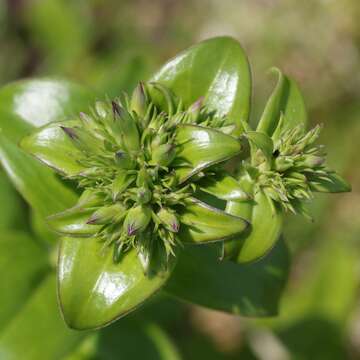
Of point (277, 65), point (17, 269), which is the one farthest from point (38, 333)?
point (277, 65)

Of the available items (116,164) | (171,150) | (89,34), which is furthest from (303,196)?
(89,34)

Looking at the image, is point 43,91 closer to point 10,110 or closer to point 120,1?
point 10,110

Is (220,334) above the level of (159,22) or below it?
below

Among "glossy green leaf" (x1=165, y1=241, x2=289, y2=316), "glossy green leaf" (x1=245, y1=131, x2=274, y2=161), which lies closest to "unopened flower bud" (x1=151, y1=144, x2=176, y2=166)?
"glossy green leaf" (x1=245, y1=131, x2=274, y2=161)

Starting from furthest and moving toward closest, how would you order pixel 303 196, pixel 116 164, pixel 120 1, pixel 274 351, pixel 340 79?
pixel 120 1 < pixel 340 79 < pixel 274 351 < pixel 303 196 < pixel 116 164

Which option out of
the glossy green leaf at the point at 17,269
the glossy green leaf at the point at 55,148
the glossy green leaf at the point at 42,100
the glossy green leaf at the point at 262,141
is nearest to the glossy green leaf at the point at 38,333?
the glossy green leaf at the point at 17,269

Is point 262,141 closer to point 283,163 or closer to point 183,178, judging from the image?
point 283,163
